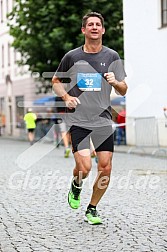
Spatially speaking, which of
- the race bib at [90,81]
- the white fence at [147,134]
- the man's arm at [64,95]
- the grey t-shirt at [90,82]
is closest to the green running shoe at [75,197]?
the grey t-shirt at [90,82]

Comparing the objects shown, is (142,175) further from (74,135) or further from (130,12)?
(130,12)

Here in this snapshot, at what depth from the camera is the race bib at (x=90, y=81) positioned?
6492 mm

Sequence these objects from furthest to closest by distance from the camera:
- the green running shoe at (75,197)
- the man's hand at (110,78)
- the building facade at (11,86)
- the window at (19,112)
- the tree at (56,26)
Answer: the window at (19,112), the building facade at (11,86), the tree at (56,26), the green running shoe at (75,197), the man's hand at (110,78)

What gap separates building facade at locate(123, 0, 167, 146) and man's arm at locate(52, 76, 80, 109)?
15.5m

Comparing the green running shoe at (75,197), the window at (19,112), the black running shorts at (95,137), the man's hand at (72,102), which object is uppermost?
the man's hand at (72,102)

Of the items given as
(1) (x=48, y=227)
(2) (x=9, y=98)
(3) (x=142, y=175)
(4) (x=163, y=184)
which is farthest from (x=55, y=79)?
(2) (x=9, y=98)

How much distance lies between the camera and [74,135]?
668 cm

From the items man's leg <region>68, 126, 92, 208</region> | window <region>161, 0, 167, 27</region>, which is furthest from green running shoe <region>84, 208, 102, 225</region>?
window <region>161, 0, 167, 27</region>

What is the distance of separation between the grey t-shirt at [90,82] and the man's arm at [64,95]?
71 millimetres

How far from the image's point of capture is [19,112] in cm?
4459

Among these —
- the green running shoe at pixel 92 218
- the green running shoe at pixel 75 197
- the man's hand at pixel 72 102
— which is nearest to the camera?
the man's hand at pixel 72 102

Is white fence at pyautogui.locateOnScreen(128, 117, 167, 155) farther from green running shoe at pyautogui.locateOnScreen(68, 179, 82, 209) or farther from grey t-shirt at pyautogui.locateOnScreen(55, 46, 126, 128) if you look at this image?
grey t-shirt at pyautogui.locateOnScreen(55, 46, 126, 128)

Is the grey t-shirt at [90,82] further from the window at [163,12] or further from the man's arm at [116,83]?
the window at [163,12]

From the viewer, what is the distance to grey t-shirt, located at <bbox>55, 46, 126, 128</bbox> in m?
6.51
